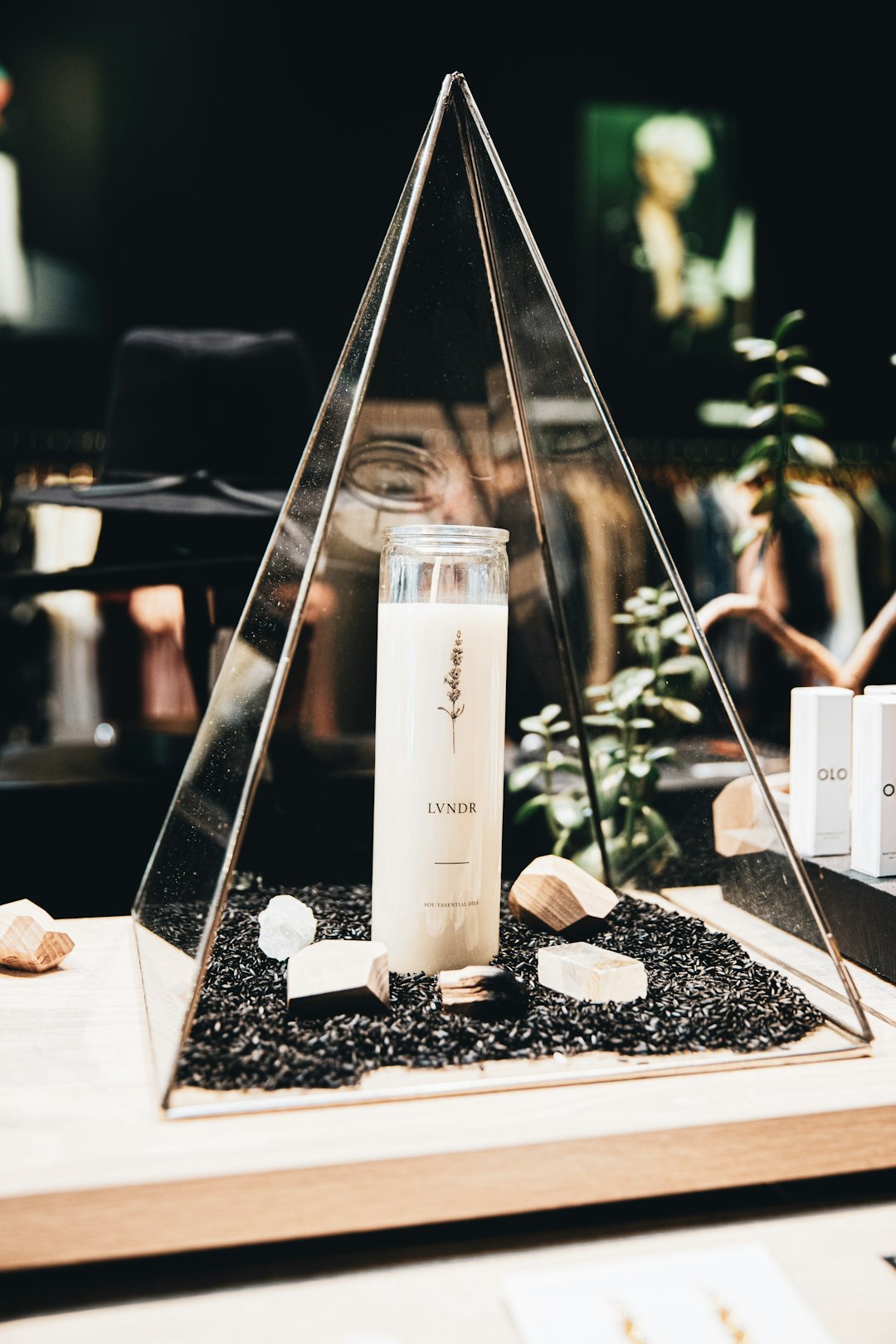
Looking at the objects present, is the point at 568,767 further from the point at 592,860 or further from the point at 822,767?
the point at 822,767

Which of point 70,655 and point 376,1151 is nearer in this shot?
point 376,1151

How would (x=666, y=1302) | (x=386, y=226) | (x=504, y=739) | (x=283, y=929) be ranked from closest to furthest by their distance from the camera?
1. (x=666, y=1302)
2. (x=283, y=929)
3. (x=504, y=739)
4. (x=386, y=226)

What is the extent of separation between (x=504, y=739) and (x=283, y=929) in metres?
0.21

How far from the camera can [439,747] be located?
2.11 feet

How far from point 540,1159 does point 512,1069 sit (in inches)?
2.8

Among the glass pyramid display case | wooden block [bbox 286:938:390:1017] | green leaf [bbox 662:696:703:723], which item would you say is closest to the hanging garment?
the glass pyramid display case

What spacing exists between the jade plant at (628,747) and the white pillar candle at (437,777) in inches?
6.8

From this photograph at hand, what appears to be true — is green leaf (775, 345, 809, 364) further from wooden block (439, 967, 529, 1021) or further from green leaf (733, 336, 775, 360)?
Answer: wooden block (439, 967, 529, 1021)

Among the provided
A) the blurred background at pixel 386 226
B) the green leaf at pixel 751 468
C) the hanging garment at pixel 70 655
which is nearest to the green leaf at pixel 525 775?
the green leaf at pixel 751 468

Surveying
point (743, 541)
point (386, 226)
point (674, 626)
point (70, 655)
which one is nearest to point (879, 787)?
point (674, 626)

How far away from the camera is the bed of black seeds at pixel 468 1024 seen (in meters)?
0.53

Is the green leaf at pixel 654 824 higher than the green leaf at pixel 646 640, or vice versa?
the green leaf at pixel 646 640

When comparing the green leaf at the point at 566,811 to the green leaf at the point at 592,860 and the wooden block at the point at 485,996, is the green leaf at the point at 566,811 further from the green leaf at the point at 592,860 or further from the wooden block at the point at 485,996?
the wooden block at the point at 485,996

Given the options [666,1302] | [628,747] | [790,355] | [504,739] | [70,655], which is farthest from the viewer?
[70,655]
